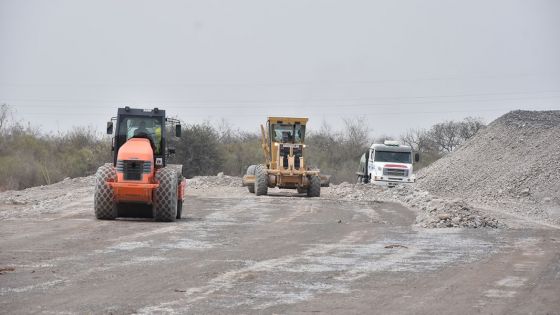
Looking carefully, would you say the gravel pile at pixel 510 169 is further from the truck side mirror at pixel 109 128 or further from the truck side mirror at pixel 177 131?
the truck side mirror at pixel 109 128

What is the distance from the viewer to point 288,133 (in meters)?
38.5

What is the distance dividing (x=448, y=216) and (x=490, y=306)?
12634 millimetres

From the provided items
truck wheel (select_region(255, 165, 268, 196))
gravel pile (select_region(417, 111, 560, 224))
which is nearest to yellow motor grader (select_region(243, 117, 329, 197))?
truck wheel (select_region(255, 165, 268, 196))

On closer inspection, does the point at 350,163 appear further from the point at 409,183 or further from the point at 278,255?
the point at 278,255

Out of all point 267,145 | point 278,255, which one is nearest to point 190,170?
point 267,145

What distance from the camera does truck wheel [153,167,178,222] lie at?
843 inches

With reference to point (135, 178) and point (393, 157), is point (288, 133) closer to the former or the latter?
point (393, 157)

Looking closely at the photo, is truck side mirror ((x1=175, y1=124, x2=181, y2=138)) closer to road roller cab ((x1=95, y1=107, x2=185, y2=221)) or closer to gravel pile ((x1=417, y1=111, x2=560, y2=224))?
road roller cab ((x1=95, y1=107, x2=185, y2=221))

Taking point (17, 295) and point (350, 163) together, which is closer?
point (17, 295)

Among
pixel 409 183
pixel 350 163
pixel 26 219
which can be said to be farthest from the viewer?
pixel 350 163

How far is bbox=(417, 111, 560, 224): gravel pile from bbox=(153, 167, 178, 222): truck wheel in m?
12.6

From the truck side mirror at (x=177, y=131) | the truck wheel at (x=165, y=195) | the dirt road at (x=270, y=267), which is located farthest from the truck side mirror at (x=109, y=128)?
the dirt road at (x=270, y=267)

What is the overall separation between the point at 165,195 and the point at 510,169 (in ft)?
87.9

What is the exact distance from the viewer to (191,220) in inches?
898
